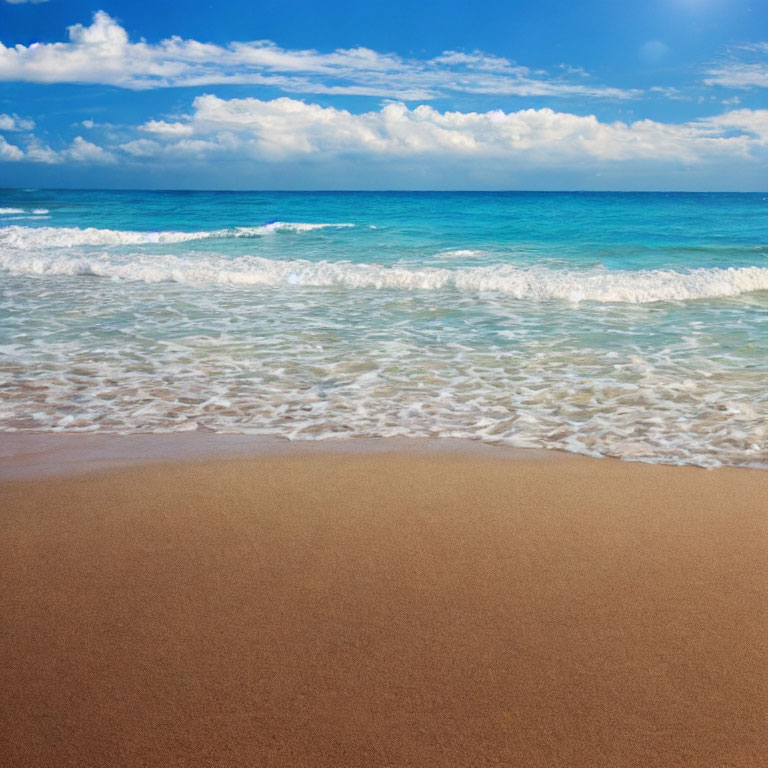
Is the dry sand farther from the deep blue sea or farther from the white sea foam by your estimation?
the white sea foam

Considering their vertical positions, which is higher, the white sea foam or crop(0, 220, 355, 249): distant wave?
crop(0, 220, 355, 249): distant wave

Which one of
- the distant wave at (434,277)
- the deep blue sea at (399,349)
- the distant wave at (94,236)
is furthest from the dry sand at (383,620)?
the distant wave at (94,236)

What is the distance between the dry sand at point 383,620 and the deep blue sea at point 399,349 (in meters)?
1.11

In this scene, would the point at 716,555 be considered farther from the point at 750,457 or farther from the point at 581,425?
the point at 581,425

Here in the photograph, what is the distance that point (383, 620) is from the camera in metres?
2.75

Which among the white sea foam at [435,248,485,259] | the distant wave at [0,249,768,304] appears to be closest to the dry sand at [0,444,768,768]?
the distant wave at [0,249,768,304]

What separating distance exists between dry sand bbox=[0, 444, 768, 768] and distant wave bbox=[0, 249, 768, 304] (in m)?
9.42

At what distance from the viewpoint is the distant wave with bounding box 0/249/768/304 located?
1296 centimetres

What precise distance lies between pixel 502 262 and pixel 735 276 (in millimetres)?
5664

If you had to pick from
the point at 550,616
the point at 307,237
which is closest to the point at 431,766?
the point at 550,616

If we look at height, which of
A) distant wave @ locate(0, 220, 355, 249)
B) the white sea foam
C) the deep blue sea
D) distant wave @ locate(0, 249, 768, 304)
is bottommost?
the deep blue sea

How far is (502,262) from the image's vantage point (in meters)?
18.1

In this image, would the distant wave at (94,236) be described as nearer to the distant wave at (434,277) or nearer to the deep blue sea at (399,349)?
the deep blue sea at (399,349)

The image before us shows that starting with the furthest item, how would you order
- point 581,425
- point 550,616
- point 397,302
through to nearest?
point 397,302 → point 581,425 → point 550,616
